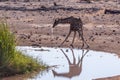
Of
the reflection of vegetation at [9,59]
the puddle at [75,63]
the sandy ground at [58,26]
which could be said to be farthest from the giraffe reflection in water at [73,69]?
the sandy ground at [58,26]

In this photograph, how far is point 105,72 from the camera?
13.9 m

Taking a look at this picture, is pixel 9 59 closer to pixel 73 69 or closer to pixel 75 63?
pixel 73 69

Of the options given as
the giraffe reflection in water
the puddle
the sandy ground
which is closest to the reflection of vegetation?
the puddle

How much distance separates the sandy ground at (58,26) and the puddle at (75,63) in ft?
2.58

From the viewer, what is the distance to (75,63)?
15422mm

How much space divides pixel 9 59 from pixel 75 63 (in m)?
2.54

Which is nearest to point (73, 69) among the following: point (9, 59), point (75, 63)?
point (75, 63)

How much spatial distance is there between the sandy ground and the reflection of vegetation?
8.53 feet

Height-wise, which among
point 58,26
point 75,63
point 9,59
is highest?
point 9,59

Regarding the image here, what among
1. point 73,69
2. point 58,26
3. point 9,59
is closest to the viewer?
point 9,59

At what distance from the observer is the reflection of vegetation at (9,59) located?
13.7 meters

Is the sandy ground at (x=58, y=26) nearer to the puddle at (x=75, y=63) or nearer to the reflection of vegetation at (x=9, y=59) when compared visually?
the puddle at (x=75, y=63)

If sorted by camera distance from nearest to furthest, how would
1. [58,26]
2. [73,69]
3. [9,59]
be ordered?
[9,59] → [73,69] → [58,26]

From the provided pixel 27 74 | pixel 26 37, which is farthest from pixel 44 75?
pixel 26 37
